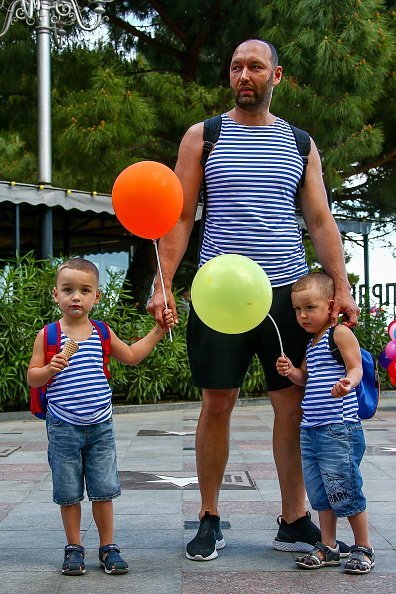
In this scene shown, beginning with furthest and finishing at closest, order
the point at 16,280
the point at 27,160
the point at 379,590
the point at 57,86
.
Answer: the point at 27,160, the point at 57,86, the point at 16,280, the point at 379,590

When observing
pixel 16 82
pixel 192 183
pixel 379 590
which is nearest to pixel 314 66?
pixel 16 82

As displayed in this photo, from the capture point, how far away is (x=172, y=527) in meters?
4.37

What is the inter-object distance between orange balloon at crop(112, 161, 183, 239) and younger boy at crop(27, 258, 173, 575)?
10.9 inches

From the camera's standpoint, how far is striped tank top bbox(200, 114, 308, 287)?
3.82 meters

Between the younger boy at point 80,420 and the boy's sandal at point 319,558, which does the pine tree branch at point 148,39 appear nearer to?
the younger boy at point 80,420

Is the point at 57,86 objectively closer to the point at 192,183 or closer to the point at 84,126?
the point at 84,126

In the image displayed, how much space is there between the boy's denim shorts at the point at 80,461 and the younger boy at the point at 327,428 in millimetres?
753

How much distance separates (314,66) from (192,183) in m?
9.85

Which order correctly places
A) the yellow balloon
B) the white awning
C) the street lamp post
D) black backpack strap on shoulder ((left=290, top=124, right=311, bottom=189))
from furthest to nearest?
the street lamp post < the white awning < black backpack strap on shoulder ((left=290, top=124, right=311, bottom=189)) < the yellow balloon

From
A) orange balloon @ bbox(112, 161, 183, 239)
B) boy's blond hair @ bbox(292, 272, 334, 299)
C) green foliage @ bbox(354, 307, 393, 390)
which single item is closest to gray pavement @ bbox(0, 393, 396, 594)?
boy's blond hair @ bbox(292, 272, 334, 299)

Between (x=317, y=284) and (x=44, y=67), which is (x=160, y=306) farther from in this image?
(x=44, y=67)

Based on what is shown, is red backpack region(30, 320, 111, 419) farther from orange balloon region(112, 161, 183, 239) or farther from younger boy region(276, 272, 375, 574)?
younger boy region(276, 272, 375, 574)

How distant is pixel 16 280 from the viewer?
35.7ft

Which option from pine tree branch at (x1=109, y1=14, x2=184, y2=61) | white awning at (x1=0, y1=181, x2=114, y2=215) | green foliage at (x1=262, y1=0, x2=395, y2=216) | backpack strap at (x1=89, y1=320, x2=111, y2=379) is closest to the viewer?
backpack strap at (x1=89, y1=320, x2=111, y2=379)
